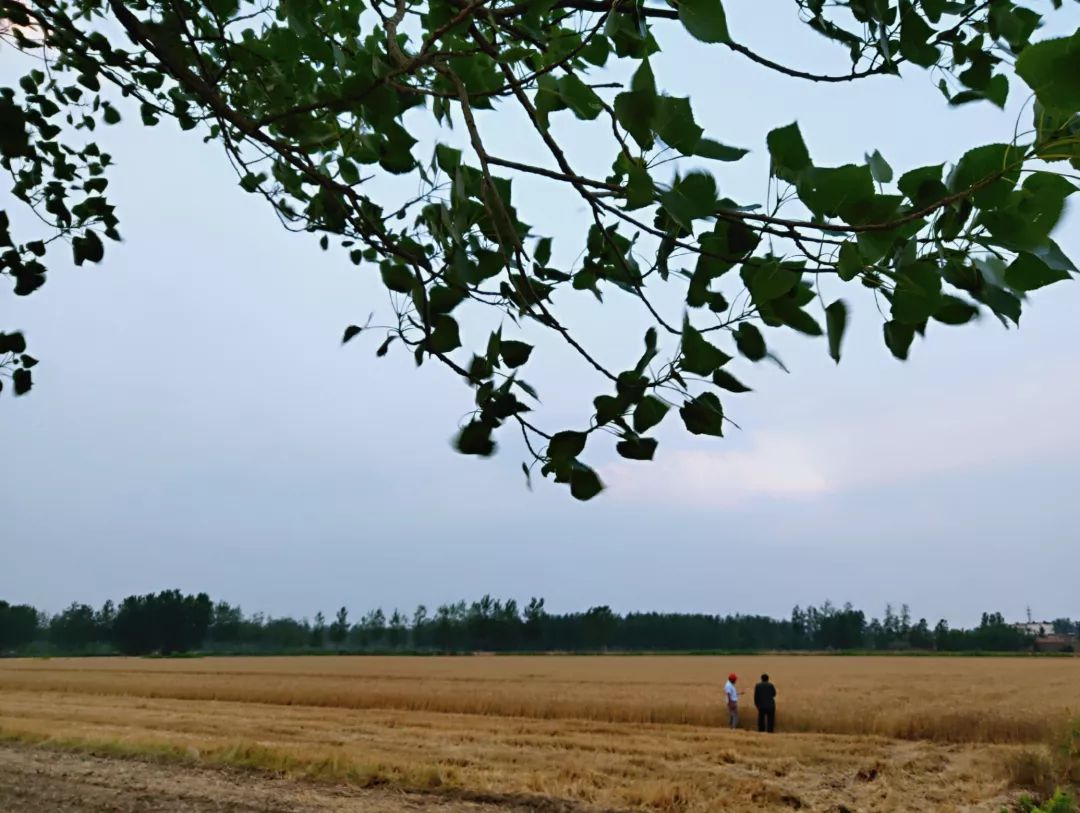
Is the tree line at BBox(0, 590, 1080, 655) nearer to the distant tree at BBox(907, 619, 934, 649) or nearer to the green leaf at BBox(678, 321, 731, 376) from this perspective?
the distant tree at BBox(907, 619, 934, 649)

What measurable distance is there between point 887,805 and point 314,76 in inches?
405

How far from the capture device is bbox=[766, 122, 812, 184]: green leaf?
40.0 inches

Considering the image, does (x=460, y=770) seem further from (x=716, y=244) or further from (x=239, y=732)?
(x=716, y=244)

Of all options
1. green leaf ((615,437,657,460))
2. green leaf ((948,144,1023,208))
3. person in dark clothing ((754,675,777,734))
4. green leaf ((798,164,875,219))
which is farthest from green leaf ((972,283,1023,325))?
person in dark clothing ((754,675,777,734))

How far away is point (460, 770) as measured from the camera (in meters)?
9.78

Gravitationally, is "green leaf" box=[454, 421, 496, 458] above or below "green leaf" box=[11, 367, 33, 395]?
below

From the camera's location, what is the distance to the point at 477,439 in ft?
5.20

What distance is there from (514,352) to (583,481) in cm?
29

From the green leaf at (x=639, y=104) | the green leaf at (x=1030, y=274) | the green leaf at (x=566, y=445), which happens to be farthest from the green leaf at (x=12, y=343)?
the green leaf at (x=1030, y=274)

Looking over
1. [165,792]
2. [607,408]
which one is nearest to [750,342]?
[607,408]

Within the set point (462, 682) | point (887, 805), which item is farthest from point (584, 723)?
point (462, 682)

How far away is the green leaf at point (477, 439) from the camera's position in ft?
5.16

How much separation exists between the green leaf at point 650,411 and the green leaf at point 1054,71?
2.62ft

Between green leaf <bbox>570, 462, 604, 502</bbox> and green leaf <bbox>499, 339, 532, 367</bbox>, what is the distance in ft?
0.77
